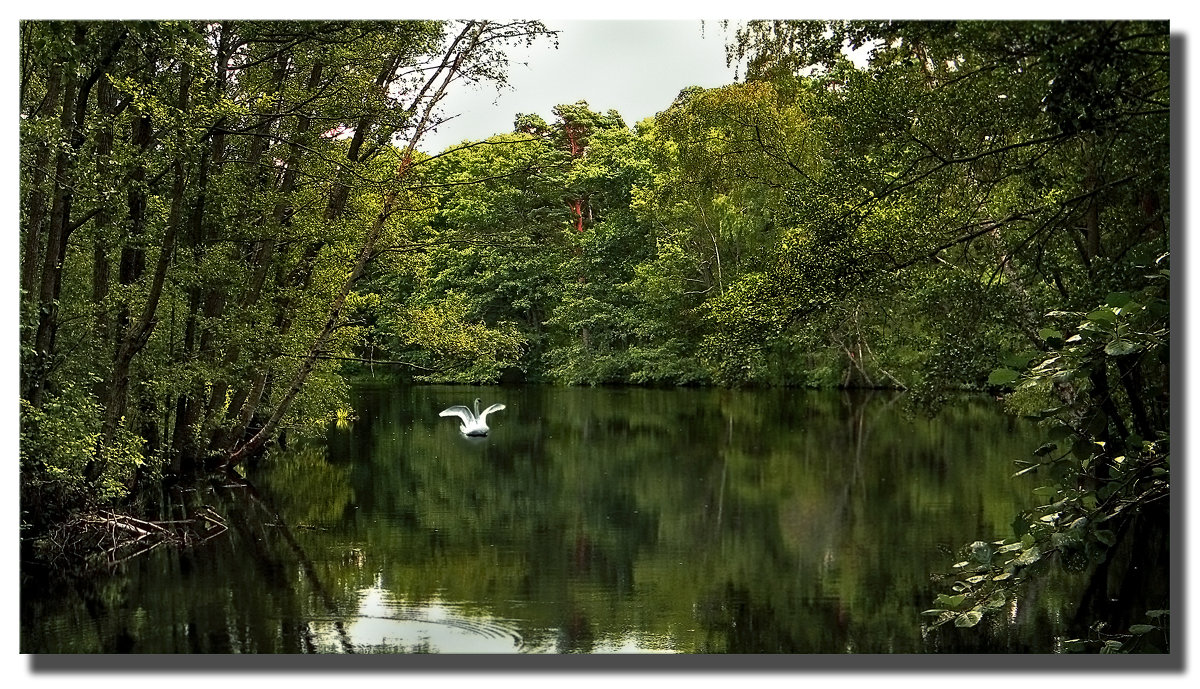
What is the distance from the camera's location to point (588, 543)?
8633 mm

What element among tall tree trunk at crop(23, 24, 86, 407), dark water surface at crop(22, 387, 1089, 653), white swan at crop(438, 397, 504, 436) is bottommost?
dark water surface at crop(22, 387, 1089, 653)

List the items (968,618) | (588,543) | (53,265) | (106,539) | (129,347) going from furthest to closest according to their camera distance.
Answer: (588,543) → (129,347) → (106,539) → (53,265) → (968,618)

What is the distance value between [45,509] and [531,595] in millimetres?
3042

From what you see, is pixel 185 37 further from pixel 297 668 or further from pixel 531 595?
pixel 531 595

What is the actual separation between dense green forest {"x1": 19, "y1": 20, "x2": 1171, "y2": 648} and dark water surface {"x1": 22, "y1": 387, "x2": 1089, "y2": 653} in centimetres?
78

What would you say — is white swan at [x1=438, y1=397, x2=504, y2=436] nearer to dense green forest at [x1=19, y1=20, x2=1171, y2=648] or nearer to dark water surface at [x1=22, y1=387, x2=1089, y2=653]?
dark water surface at [x1=22, y1=387, x2=1089, y2=653]

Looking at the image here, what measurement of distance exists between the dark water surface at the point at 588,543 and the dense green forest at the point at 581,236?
2.57ft

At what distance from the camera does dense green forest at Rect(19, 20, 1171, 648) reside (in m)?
4.80

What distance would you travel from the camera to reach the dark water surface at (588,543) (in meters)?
5.97

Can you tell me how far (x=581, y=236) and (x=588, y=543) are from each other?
2998mm

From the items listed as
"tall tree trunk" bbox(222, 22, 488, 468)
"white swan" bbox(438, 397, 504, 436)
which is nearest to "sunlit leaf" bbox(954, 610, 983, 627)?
"tall tree trunk" bbox(222, 22, 488, 468)

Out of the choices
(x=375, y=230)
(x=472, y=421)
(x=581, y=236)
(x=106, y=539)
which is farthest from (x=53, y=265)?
(x=472, y=421)

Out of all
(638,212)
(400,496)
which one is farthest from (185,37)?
(400,496)

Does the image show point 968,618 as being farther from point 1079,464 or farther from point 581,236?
point 581,236
